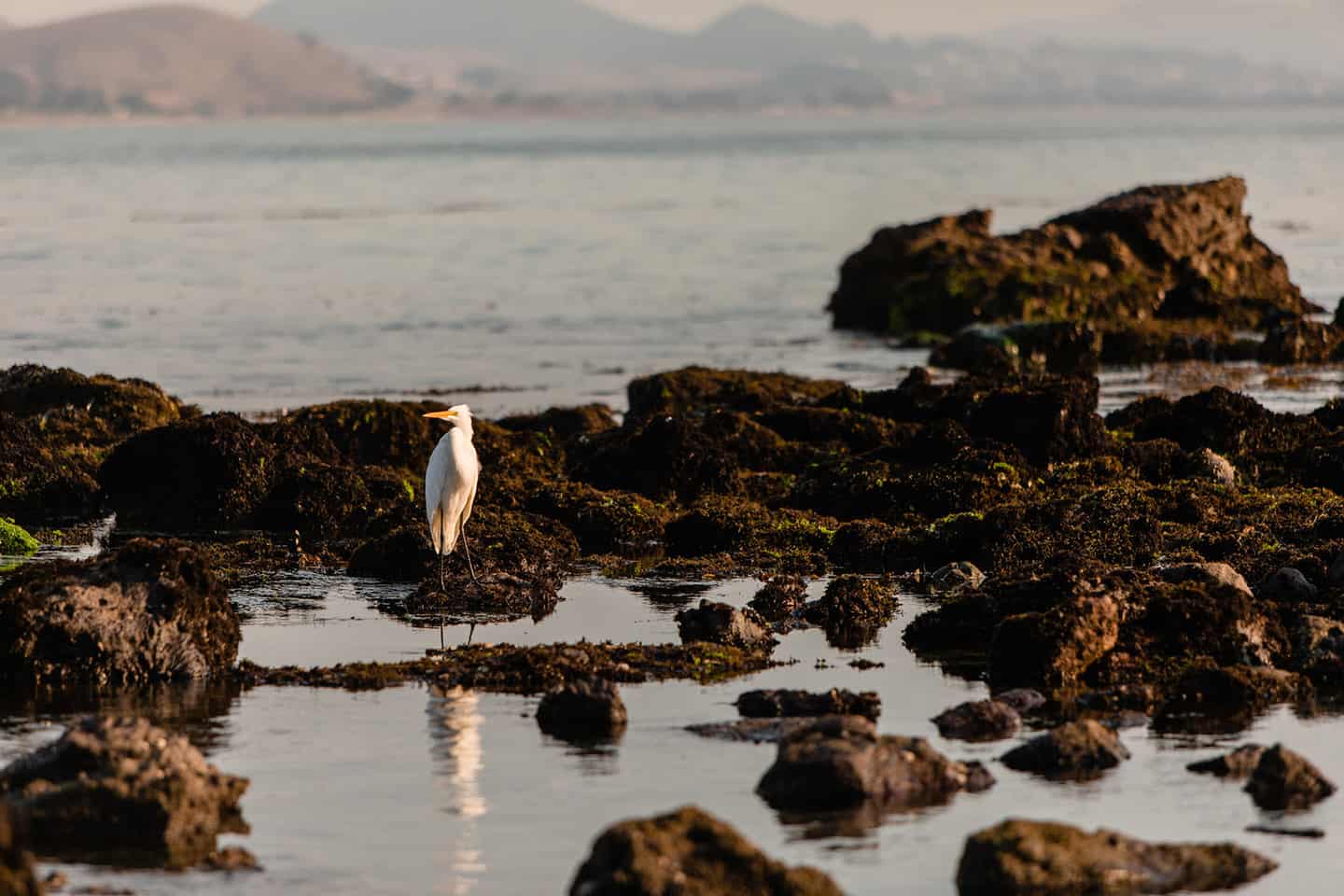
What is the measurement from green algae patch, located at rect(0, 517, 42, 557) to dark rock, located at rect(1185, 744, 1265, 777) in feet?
38.0

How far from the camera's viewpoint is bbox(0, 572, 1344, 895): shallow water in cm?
998

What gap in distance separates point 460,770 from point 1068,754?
355 centimetres

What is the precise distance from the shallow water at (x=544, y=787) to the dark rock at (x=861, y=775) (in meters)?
0.15

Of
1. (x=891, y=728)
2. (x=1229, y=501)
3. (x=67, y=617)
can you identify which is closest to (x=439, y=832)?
(x=891, y=728)

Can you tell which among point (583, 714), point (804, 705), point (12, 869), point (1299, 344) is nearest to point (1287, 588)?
point (804, 705)

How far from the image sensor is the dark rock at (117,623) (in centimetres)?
1355

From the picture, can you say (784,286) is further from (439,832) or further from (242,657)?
(439,832)

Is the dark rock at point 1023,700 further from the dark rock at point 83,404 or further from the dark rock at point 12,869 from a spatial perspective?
the dark rock at point 83,404

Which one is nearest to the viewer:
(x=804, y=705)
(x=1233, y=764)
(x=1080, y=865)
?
(x=1080, y=865)

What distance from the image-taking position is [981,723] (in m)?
12.4

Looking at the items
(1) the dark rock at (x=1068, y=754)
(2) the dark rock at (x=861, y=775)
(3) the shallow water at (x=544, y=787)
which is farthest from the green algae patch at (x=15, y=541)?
(1) the dark rock at (x=1068, y=754)

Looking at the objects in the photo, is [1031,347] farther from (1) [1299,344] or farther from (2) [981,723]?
(2) [981,723]

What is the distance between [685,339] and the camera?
1813 inches

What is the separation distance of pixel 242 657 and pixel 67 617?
55.5 inches
